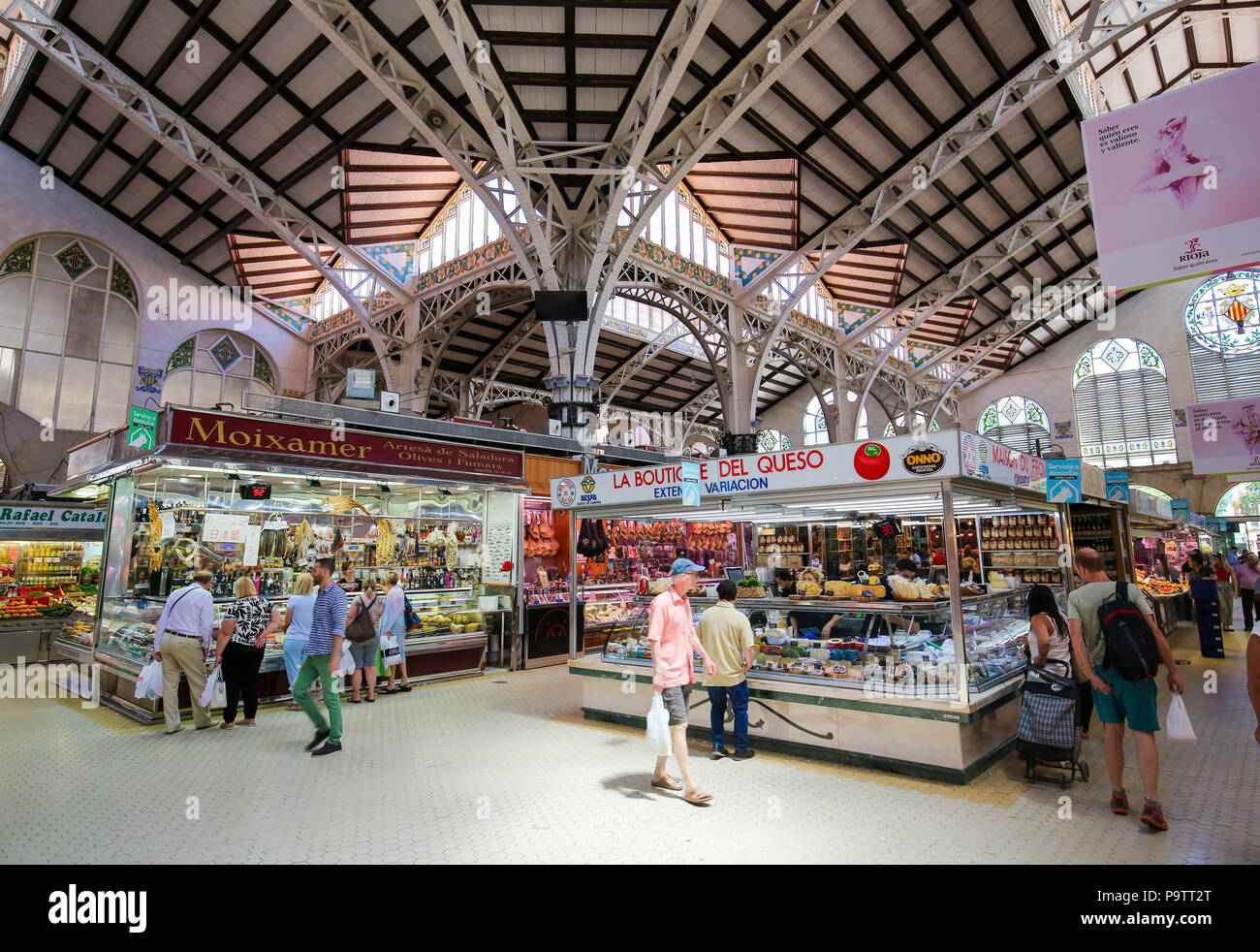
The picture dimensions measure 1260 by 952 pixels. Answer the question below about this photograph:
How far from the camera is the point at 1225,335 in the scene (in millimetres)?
22266

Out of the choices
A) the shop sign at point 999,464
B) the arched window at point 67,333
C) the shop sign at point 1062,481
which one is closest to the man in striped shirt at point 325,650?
the shop sign at point 999,464

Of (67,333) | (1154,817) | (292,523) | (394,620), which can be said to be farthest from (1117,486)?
(67,333)

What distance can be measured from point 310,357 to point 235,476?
15750mm

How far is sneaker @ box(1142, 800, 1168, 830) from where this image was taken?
386 centimetres

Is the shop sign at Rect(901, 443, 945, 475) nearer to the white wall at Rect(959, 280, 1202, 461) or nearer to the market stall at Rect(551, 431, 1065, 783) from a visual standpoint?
the market stall at Rect(551, 431, 1065, 783)

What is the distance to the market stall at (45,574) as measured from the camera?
11.0m

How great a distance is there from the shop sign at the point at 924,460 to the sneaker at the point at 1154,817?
8.03 ft

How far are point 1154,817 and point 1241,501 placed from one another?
81.9ft

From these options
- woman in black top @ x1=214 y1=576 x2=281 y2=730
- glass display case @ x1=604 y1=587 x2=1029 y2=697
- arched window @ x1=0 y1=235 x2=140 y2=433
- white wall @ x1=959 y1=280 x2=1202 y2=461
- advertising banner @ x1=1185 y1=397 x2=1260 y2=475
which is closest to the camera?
glass display case @ x1=604 y1=587 x2=1029 y2=697

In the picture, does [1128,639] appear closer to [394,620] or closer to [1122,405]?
[394,620]

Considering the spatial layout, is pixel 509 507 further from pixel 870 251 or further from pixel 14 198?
pixel 14 198

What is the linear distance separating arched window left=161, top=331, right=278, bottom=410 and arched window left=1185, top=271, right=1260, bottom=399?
105 ft

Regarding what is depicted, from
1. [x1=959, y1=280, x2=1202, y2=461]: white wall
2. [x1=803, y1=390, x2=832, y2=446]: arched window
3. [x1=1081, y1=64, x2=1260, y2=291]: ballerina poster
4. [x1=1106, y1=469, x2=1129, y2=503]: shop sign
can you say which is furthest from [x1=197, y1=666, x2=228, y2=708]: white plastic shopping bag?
[x1=959, y1=280, x2=1202, y2=461]: white wall

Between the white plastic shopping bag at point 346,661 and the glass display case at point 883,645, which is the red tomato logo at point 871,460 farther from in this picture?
the white plastic shopping bag at point 346,661
